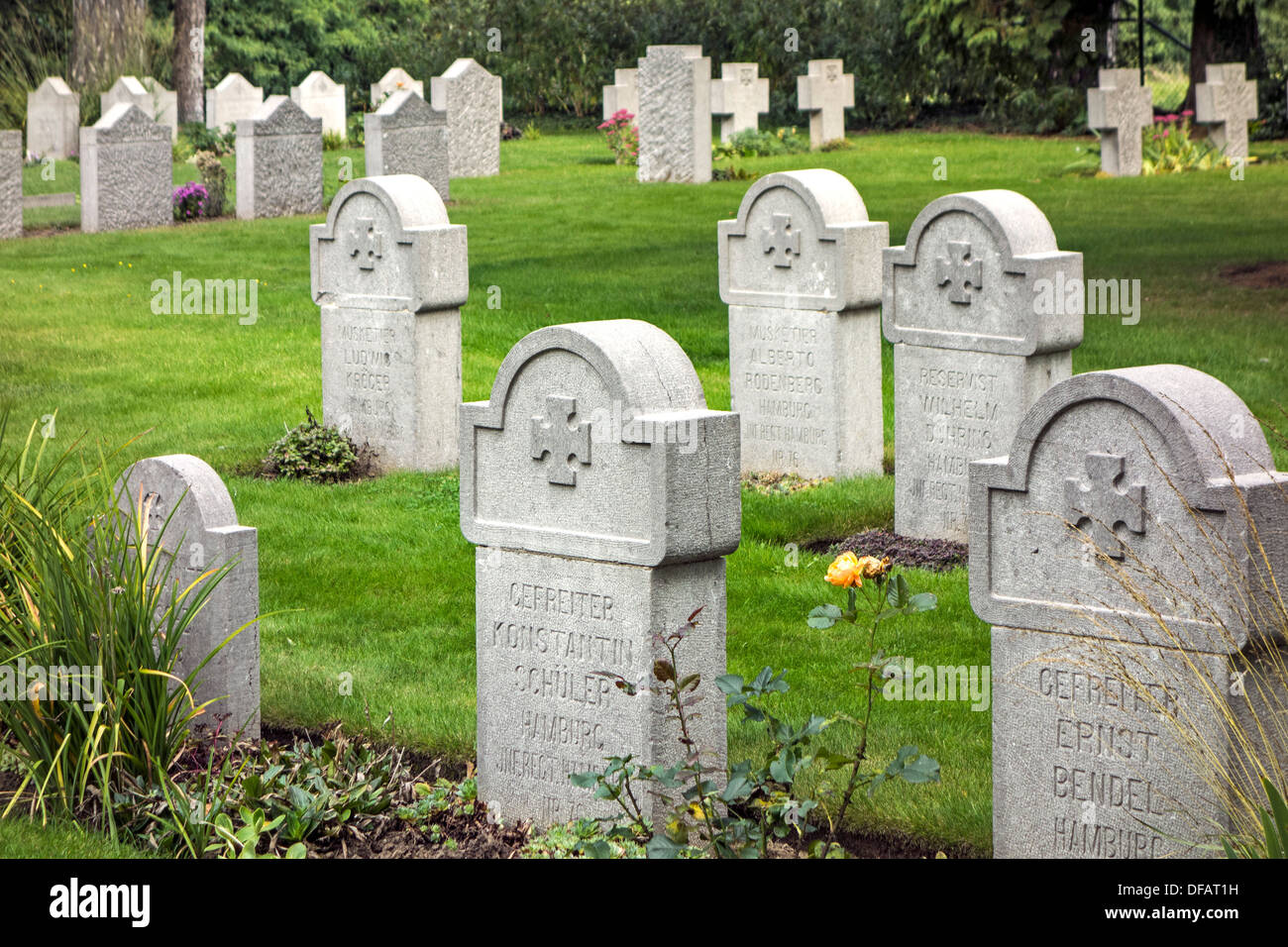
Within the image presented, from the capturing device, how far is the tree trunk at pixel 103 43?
2758 centimetres

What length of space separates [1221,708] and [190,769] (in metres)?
3.15

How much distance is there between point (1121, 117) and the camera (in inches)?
881

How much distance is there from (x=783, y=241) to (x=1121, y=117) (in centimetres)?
1454

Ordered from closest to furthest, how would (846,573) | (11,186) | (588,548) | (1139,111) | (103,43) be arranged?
(846,573) < (588,548) < (11,186) < (1139,111) < (103,43)

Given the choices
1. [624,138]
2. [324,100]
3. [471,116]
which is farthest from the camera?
[324,100]

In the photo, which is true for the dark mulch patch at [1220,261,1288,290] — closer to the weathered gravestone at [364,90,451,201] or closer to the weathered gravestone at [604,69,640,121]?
the weathered gravestone at [364,90,451,201]

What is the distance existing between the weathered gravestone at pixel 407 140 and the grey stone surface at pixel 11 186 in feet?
13.3

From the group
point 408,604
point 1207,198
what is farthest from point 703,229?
point 408,604

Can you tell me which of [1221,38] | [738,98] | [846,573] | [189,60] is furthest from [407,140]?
[846,573]

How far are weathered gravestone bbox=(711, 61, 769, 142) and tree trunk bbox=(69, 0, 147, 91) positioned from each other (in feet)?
33.5

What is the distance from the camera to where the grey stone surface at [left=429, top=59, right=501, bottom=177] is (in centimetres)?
2396

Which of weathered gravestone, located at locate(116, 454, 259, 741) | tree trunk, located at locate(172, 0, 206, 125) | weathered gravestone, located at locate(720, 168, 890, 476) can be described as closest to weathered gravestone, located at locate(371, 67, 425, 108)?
tree trunk, located at locate(172, 0, 206, 125)

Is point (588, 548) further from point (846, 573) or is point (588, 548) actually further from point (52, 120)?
point (52, 120)

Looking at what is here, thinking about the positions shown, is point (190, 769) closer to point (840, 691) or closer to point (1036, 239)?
point (840, 691)
